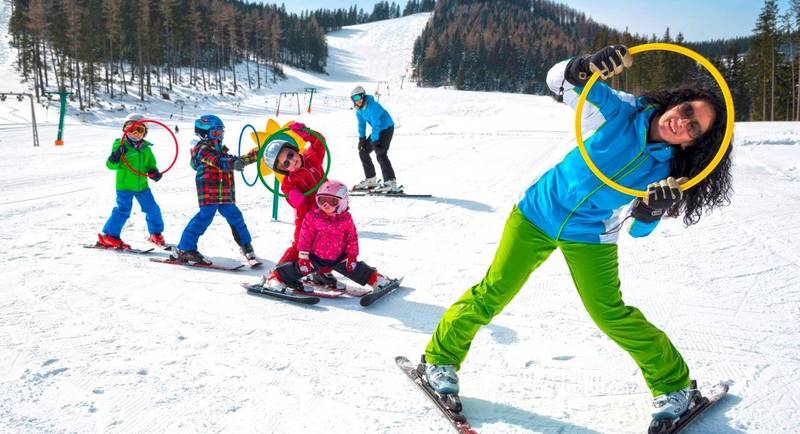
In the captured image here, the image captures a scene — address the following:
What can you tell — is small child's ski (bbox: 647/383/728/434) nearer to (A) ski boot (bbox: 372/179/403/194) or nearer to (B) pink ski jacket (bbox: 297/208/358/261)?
(B) pink ski jacket (bbox: 297/208/358/261)

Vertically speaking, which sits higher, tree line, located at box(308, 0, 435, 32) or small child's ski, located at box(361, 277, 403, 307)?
tree line, located at box(308, 0, 435, 32)

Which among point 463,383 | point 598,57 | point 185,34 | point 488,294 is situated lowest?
point 463,383

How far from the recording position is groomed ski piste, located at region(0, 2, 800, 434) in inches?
124

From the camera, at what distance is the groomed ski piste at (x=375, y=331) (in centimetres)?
316

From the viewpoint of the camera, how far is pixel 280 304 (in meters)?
5.03

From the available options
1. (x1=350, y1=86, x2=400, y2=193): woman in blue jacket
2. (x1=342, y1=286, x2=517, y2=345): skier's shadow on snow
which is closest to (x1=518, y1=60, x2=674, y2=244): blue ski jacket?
(x1=342, y1=286, x2=517, y2=345): skier's shadow on snow

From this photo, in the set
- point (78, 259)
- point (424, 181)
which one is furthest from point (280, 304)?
point (424, 181)

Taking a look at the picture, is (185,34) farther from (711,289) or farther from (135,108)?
(711,289)

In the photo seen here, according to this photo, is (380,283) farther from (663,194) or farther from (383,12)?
(383,12)

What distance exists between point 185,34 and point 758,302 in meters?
76.0

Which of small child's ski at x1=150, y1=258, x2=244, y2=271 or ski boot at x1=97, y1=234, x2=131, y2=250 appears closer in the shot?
small child's ski at x1=150, y1=258, x2=244, y2=271

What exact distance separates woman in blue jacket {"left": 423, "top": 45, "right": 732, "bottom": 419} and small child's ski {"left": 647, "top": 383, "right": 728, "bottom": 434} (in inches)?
2.0

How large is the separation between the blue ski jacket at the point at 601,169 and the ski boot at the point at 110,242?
570 cm

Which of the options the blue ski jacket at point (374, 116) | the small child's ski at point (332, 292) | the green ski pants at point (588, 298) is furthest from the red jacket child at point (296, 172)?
the blue ski jacket at point (374, 116)
